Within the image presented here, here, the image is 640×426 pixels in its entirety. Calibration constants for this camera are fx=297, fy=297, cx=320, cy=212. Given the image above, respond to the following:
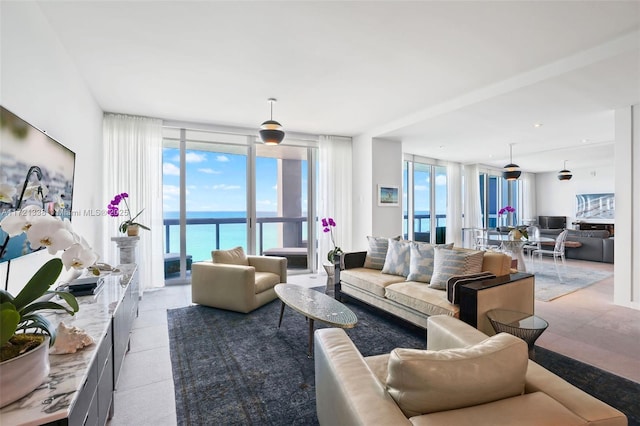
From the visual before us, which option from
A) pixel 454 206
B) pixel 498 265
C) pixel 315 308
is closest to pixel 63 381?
pixel 315 308

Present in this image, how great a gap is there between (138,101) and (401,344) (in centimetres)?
436

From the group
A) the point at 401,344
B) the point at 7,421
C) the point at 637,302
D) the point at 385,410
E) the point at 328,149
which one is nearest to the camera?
the point at 7,421

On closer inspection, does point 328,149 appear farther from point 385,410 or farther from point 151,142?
point 385,410

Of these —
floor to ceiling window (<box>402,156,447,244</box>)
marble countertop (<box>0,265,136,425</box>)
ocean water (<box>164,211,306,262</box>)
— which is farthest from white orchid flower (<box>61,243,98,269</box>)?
floor to ceiling window (<box>402,156,447,244</box>)

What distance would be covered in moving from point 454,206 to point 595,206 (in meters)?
5.43

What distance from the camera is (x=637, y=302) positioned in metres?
3.66

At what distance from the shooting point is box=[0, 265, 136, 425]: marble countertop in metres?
0.90

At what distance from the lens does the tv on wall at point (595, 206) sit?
9.41m

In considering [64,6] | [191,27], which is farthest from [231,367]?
[64,6]

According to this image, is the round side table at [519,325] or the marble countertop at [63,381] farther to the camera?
the round side table at [519,325]

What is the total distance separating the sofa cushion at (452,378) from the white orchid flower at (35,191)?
2.30 meters

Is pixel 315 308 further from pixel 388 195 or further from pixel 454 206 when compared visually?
pixel 454 206

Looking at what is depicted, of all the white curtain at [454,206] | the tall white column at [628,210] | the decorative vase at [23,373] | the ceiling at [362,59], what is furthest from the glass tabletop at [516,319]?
the white curtain at [454,206]

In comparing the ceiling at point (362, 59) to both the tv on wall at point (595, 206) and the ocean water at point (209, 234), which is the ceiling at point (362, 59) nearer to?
the ocean water at point (209, 234)
